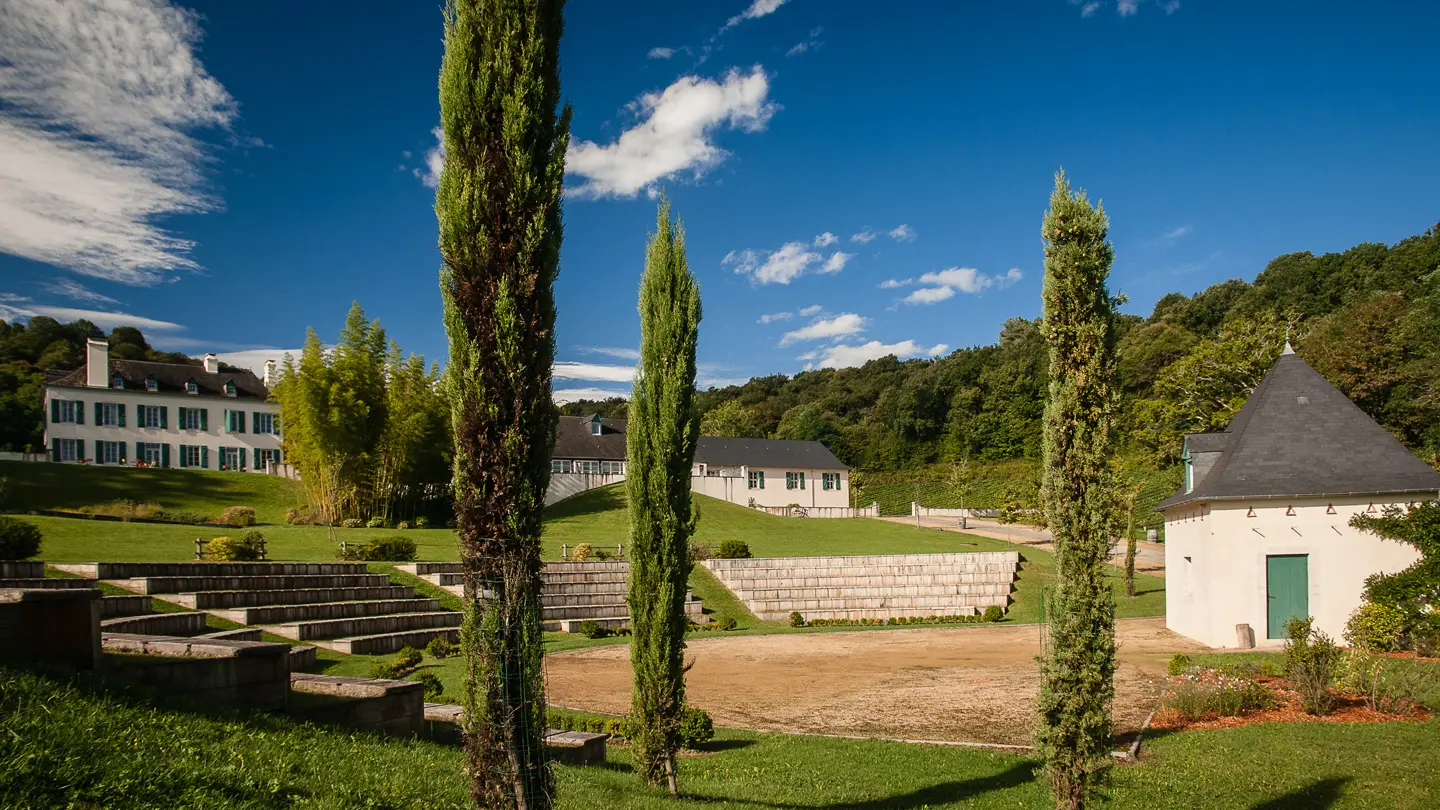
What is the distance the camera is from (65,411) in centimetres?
3822

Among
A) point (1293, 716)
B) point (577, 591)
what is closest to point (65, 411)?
point (577, 591)

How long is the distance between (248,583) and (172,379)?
118 ft

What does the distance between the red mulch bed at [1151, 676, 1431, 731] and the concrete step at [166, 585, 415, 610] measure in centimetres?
1331

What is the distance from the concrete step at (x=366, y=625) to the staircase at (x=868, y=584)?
9350mm

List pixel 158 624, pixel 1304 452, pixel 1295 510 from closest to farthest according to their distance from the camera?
1. pixel 158 624
2. pixel 1295 510
3. pixel 1304 452

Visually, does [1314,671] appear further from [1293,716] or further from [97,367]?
[97,367]

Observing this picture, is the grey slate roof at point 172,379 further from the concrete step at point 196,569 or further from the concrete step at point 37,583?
the concrete step at point 37,583

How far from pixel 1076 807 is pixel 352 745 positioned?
4.87m

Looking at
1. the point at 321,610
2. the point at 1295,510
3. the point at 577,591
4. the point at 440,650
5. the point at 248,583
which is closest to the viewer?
the point at 440,650

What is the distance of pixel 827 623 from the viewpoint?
2150 cm

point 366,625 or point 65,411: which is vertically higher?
point 65,411

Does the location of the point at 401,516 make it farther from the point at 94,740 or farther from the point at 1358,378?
the point at 1358,378

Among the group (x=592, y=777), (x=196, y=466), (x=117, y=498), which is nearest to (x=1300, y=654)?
(x=592, y=777)

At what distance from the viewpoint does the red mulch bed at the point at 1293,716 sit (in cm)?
921
